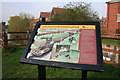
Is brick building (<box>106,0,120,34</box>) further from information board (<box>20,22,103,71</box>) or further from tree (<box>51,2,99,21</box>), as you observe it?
information board (<box>20,22,103,71</box>)

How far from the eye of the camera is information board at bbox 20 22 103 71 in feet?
7.06

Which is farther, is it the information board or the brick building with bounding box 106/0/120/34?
the brick building with bounding box 106/0/120/34

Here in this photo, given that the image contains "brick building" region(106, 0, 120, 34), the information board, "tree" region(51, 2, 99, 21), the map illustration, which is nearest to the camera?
the information board

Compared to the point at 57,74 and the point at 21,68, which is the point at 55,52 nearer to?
the point at 57,74

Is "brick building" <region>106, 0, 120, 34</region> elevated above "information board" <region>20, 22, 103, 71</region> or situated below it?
above

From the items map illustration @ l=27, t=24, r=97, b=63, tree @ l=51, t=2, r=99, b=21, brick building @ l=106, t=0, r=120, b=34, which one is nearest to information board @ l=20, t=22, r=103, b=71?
map illustration @ l=27, t=24, r=97, b=63

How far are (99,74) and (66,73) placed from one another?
105cm

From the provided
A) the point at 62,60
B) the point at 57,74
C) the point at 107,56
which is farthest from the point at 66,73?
the point at 62,60

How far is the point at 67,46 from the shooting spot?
2.40 metres

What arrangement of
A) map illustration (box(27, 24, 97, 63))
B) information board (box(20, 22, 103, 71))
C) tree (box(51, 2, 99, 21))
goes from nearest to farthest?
information board (box(20, 22, 103, 71)) → map illustration (box(27, 24, 97, 63)) → tree (box(51, 2, 99, 21))

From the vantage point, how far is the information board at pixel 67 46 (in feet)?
7.06

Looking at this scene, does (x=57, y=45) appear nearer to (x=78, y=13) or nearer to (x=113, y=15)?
(x=78, y=13)

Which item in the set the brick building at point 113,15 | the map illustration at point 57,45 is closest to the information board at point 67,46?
the map illustration at point 57,45

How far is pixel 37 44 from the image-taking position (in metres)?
2.65
